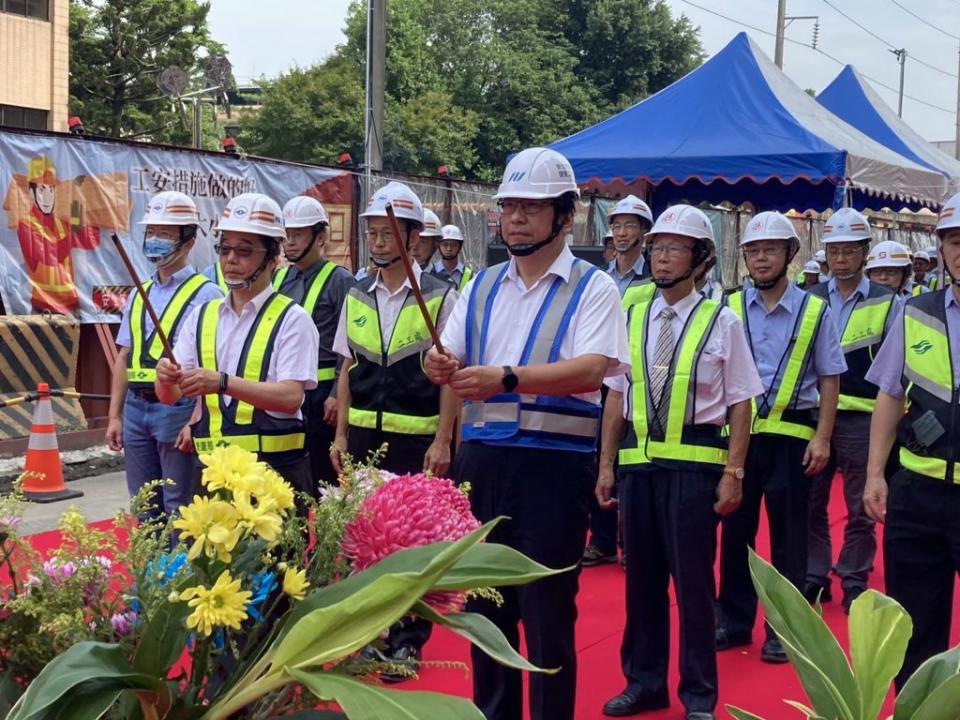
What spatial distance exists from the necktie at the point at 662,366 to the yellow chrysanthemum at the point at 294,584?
10.2ft

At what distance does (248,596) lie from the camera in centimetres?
135

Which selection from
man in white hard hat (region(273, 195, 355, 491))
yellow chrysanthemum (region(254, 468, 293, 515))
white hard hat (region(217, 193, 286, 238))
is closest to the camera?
yellow chrysanthemum (region(254, 468, 293, 515))

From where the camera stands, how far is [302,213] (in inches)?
230

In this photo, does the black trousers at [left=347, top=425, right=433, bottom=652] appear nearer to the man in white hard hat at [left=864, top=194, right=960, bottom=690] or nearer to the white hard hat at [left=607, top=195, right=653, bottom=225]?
the man in white hard hat at [left=864, top=194, right=960, bottom=690]

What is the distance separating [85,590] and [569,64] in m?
42.3

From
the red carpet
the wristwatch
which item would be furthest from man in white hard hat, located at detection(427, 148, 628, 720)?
the red carpet

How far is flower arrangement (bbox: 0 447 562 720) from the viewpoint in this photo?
118 centimetres

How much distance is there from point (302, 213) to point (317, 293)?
42 centimetres

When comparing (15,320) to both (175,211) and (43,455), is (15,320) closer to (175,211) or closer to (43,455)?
(43,455)

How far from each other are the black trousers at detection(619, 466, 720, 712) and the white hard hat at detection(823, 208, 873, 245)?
2.88 m

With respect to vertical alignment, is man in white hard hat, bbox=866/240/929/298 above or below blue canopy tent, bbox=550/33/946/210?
below

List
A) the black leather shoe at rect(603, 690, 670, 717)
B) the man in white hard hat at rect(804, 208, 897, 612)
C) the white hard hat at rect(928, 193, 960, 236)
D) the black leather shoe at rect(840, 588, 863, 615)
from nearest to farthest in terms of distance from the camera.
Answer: the white hard hat at rect(928, 193, 960, 236)
the black leather shoe at rect(603, 690, 670, 717)
the black leather shoe at rect(840, 588, 863, 615)
the man in white hard hat at rect(804, 208, 897, 612)

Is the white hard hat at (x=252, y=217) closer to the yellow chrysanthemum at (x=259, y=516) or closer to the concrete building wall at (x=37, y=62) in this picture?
the yellow chrysanthemum at (x=259, y=516)

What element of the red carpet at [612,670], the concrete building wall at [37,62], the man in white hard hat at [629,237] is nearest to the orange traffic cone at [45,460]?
the red carpet at [612,670]
